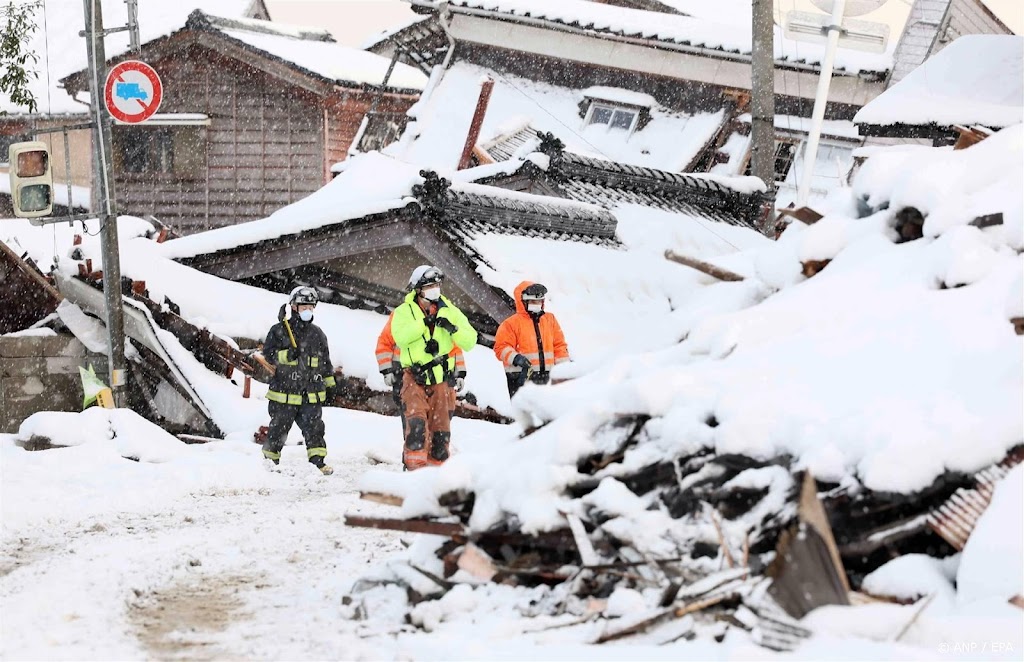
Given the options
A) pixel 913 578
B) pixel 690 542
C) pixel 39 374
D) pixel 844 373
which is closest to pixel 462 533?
pixel 690 542

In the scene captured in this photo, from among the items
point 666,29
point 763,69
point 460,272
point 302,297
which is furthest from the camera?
point 666,29

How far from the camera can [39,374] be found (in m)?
14.5

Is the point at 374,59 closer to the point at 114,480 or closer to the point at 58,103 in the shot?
the point at 58,103

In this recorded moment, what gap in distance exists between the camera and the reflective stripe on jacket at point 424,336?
932cm

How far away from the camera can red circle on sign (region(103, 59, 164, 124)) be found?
44.3ft

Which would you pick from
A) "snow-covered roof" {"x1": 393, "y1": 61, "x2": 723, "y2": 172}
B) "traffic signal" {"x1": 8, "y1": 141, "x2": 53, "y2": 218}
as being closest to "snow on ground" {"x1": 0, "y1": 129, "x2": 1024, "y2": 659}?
"traffic signal" {"x1": 8, "y1": 141, "x2": 53, "y2": 218}

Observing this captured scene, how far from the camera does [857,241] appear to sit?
20.0 ft

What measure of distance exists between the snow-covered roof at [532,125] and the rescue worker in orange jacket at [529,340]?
1101 centimetres

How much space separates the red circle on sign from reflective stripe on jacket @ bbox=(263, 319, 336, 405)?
458 centimetres

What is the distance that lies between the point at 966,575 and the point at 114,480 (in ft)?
21.7

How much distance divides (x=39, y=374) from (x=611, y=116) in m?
11.8

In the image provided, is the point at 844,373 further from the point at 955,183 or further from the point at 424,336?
the point at 424,336

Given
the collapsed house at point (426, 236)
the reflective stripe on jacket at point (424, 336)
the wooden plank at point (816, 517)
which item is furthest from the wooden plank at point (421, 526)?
the collapsed house at point (426, 236)

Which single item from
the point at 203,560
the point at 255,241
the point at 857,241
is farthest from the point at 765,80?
the point at 203,560
